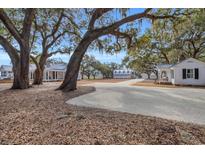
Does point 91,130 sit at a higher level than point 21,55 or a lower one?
lower

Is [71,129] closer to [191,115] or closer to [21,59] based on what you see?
[191,115]

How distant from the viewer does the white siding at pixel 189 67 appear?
14852 mm

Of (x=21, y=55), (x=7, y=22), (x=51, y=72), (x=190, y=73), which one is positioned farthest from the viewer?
(x=51, y=72)

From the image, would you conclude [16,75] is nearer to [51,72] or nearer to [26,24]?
[26,24]

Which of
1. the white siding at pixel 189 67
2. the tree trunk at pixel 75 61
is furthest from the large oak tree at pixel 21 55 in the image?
the white siding at pixel 189 67

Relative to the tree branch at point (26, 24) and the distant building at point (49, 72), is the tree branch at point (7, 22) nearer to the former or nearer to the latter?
the tree branch at point (26, 24)

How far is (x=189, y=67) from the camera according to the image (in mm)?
15453

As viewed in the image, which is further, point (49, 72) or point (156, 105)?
point (49, 72)

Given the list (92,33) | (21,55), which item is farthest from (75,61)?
(21,55)

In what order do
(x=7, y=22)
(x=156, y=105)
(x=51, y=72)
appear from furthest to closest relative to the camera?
(x=51, y=72) → (x=7, y=22) → (x=156, y=105)

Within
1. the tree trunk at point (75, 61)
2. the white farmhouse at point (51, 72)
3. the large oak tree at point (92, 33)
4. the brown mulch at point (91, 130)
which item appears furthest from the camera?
the white farmhouse at point (51, 72)

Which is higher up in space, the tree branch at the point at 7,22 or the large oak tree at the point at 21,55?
the tree branch at the point at 7,22

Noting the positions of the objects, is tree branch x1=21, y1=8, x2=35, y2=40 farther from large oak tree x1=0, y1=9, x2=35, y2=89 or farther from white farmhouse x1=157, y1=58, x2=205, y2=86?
white farmhouse x1=157, y1=58, x2=205, y2=86

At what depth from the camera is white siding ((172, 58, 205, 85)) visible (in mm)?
14852
